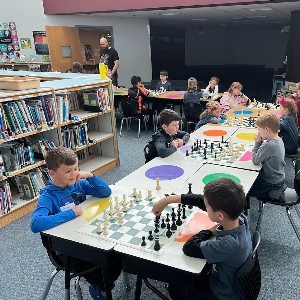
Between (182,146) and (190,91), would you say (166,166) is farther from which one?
(190,91)

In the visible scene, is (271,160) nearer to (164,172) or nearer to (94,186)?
(164,172)

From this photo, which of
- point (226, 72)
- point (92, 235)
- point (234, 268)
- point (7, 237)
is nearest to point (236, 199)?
point (234, 268)

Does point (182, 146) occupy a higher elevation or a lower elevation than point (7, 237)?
higher

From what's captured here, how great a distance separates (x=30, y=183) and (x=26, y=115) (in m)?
0.84

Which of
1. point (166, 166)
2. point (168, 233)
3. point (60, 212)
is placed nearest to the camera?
point (168, 233)

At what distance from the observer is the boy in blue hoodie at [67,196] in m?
2.07

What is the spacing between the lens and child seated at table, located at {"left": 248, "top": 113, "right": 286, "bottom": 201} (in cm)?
290

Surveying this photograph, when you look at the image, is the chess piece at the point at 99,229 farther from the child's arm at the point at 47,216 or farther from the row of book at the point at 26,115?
the row of book at the point at 26,115

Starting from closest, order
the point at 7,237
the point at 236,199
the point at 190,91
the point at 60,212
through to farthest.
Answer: the point at 236,199
the point at 60,212
the point at 7,237
the point at 190,91

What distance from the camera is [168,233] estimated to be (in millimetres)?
1925

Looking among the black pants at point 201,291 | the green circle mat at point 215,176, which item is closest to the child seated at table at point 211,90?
the green circle mat at point 215,176

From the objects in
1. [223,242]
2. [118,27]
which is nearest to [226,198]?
[223,242]

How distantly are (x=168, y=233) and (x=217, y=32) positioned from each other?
16.1m

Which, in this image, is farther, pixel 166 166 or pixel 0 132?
pixel 0 132
